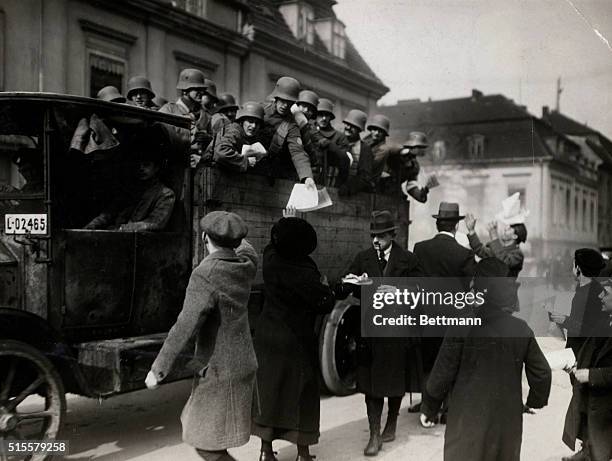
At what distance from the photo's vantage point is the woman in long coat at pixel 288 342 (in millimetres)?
3588

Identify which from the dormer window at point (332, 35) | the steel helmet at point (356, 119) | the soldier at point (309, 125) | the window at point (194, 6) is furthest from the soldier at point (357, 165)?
the window at point (194, 6)

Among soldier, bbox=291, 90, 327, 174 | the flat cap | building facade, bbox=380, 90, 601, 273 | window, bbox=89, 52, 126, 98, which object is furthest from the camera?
window, bbox=89, 52, 126, 98

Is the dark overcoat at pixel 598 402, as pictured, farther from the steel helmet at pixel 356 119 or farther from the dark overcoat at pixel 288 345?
the steel helmet at pixel 356 119

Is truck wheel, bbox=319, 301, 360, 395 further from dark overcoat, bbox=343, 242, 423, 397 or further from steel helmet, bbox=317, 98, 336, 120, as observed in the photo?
steel helmet, bbox=317, 98, 336, 120

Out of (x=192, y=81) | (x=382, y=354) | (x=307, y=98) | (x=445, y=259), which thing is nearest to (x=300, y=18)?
(x=307, y=98)

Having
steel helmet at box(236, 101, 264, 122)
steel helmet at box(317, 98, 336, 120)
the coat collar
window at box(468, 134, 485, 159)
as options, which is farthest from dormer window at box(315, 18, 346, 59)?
window at box(468, 134, 485, 159)

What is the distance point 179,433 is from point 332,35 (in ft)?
15.7

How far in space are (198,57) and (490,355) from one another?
9169mm

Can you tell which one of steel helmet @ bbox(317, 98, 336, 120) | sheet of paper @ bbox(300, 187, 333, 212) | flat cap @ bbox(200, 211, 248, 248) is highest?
steel helmet @ bbox(317, 98, 336, 120)

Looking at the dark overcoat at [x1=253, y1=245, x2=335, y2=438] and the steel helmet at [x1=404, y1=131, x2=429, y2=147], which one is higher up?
the steel helmet at [x1=404, y1=131, x2=429, y2=147]

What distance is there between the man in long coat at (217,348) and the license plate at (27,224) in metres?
1.18

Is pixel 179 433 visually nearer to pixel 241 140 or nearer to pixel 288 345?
pixel 288 345

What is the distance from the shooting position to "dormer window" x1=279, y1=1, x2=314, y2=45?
765 cm

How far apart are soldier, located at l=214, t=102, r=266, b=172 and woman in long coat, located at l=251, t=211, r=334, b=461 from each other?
1.01m
